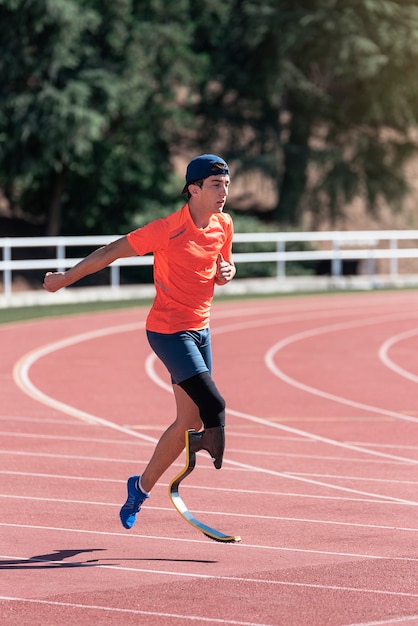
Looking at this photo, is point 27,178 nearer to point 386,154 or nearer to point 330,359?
point 386,154

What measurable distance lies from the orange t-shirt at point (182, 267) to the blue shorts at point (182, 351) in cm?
4

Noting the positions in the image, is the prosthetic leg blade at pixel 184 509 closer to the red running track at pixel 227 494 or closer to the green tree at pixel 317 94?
the red running track at pixel 227 494

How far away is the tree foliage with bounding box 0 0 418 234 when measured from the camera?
3472cm

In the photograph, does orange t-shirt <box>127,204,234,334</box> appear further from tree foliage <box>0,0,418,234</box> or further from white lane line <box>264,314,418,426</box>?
tree foliage <box>0,0,418,234</box>

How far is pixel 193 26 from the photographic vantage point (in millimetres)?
39188

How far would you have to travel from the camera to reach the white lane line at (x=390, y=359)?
16953 millimetres

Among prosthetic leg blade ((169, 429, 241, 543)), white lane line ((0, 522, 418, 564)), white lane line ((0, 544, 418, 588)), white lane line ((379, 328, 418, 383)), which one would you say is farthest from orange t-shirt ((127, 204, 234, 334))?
white lane line ((379, 328, 418, 383))

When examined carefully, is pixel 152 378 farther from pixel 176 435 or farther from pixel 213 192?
pixel 213 192

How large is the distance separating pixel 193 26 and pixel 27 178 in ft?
23.0

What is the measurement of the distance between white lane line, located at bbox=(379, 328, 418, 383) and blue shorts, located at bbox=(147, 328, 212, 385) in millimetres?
8962

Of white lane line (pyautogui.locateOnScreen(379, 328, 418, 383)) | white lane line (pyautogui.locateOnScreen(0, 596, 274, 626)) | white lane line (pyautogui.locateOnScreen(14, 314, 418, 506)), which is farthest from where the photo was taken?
white lane line (pyautogui.locateOnScreen(379, 328, 418, 383))

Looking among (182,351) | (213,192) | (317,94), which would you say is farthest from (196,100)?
(182,351)

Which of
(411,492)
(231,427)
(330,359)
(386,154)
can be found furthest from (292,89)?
(411,492)

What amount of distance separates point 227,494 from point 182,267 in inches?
87.6
